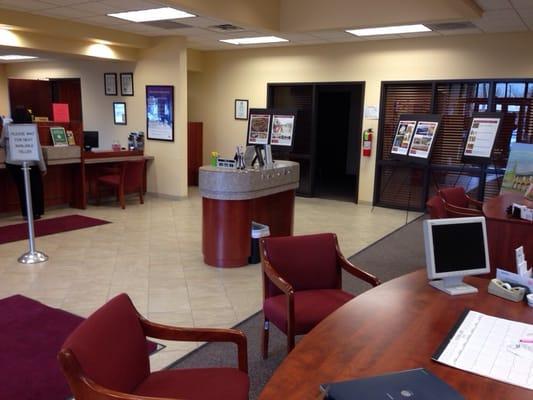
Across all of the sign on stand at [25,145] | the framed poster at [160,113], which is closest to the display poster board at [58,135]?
the framed poster at [160,113]

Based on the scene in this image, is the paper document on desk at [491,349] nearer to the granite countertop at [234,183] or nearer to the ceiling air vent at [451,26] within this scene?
the granite countertop at [234,183]

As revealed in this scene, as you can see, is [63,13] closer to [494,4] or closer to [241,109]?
[241,109]

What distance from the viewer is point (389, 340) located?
1.68 m

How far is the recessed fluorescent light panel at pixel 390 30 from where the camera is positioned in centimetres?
649

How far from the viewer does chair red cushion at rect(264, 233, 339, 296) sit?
2799 mm

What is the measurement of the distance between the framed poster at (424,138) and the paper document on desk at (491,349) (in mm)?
5378

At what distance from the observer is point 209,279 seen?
441 centimetres

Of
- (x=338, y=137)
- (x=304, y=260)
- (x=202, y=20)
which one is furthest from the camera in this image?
(x=338, y=137)

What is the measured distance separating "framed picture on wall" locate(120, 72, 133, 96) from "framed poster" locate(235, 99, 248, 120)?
206 centimetres

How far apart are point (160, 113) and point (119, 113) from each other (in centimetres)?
123

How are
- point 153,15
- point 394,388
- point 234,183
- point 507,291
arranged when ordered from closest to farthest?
point 394,388 → point 507,291 → point 234,183 → point 153,15

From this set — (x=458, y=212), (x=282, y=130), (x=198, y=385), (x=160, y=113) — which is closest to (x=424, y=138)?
(x=282, y=130)

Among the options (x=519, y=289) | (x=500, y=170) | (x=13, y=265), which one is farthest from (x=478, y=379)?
(x=500, y=170)

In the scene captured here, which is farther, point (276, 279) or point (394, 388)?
point (276, 279)
